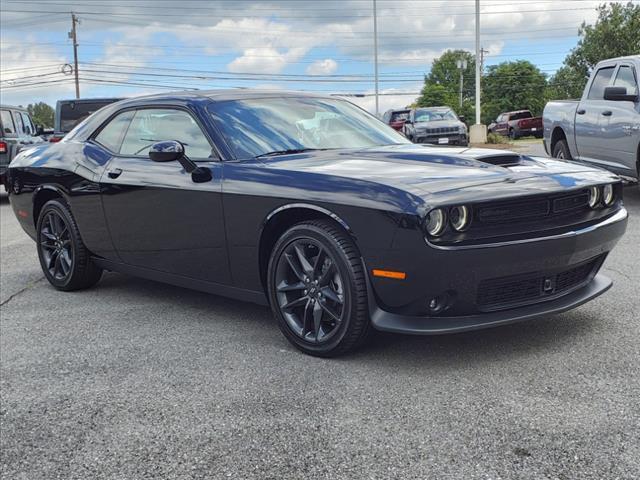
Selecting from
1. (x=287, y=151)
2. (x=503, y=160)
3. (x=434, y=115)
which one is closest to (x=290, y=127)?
(x=287, y=151)

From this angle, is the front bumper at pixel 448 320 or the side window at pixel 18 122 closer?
the front bumper at pixel 448 320

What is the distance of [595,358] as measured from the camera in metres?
3.63

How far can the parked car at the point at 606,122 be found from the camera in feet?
27.9

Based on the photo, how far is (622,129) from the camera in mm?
8719

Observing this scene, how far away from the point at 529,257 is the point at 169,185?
7.30 ft

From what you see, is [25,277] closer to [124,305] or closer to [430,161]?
[124,305]

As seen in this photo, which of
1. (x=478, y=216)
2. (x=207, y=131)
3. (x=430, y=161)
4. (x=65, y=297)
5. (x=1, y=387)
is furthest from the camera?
(x=65, y=297)

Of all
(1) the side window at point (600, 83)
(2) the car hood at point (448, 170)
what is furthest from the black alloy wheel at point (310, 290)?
(1) the side window at point (600, 83)

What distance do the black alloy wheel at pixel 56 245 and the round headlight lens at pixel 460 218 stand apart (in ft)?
11.1

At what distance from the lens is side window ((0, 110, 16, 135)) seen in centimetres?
1492

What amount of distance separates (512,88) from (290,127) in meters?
101

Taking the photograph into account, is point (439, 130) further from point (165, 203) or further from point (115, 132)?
point (165, 203)

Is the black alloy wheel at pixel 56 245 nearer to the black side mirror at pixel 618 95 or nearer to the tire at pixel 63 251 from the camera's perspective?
the tire at pixel 63 251

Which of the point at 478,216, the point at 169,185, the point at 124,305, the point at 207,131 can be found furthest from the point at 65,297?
the point at 478,216
